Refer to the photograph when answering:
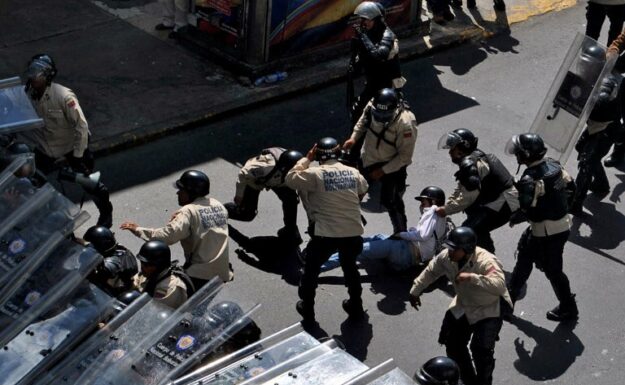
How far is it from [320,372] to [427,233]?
4.11m

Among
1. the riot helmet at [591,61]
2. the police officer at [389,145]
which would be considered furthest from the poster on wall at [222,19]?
the riot helmet at [591,61]

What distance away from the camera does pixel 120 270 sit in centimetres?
829

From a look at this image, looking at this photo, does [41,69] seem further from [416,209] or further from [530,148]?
[530,148]

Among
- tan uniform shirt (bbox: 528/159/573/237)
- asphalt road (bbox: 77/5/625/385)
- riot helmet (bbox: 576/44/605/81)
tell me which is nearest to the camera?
tan uniform shirt (bbox: 528/159/573/237)

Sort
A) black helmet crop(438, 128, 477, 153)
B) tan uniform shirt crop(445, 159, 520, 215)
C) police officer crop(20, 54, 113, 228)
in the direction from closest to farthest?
tan uniform shirt crop(445, 159, 520, 215) < black helmet crop(438, 128, 477, 153) < police officer crop(20, 54, 113, 228)

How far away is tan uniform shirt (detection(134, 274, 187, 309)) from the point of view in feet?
25.8

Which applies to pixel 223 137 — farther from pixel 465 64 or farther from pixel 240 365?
pixel 240 365

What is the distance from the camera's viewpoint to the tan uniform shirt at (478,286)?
7988mm

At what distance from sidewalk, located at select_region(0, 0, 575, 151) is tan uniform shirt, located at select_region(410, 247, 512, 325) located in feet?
16.3

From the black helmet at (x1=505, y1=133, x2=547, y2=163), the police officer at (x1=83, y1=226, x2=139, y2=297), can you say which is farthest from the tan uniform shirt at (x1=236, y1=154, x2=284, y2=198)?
the black helmet at (x1=505, y1=133, x2=547, y2=163)

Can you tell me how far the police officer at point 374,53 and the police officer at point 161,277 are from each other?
13.8ft

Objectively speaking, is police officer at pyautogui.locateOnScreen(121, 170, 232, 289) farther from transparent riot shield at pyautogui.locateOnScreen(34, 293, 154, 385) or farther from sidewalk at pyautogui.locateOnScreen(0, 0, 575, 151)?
sidewalk at pyautogui.locateOnScreen(0, 0, 575, 151)

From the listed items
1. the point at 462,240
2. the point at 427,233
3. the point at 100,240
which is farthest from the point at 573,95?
the point at 100,240

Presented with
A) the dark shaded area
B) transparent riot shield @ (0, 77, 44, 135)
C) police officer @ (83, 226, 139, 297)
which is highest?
transparent riot shield @ (0, 77, 44, 135)
